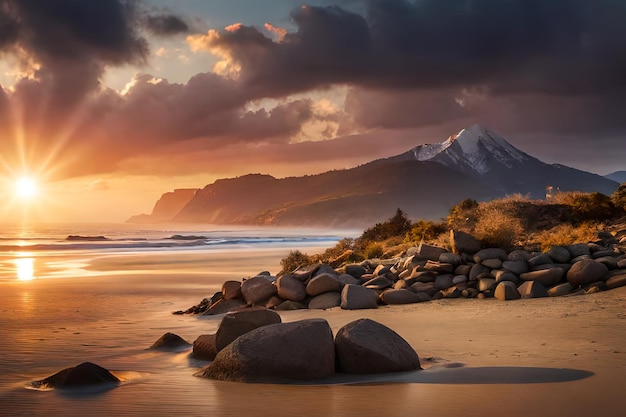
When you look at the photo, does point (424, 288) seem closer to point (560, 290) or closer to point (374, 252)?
point (560, 290)

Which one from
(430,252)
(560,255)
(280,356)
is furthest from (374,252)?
(280,356)

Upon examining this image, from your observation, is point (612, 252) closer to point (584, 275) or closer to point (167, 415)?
point (584, 275)

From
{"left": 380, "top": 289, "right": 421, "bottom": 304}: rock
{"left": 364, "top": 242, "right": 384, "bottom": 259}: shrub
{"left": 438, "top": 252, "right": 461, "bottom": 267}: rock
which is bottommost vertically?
{"left": 380, "top": 289, "right": 421, "bottom": 304}: rock

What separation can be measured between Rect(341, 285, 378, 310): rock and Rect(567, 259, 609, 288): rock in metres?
5.00

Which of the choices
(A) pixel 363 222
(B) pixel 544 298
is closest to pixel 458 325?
(B) pixel 544 298

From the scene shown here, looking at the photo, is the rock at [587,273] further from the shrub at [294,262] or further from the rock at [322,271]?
the shrub at [294,262]

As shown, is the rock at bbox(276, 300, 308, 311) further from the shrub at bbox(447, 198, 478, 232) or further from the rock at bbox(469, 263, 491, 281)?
the shrub at bbox(447, 198, 478, 232)

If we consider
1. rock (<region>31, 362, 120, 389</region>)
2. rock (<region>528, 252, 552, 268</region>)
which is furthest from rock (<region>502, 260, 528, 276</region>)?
rock (<region>31, 362, 120, 389</region>)

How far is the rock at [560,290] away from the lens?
16078 millimetres

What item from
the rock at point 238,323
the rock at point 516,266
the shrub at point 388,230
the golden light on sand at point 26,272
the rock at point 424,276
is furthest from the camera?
the shrub at point 388,230

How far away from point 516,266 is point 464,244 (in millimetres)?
2005

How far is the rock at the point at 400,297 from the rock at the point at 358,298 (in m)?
0.30

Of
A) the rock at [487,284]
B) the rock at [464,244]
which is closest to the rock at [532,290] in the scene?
the rock at [487,284]

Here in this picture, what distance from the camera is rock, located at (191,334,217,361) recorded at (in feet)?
34.9
